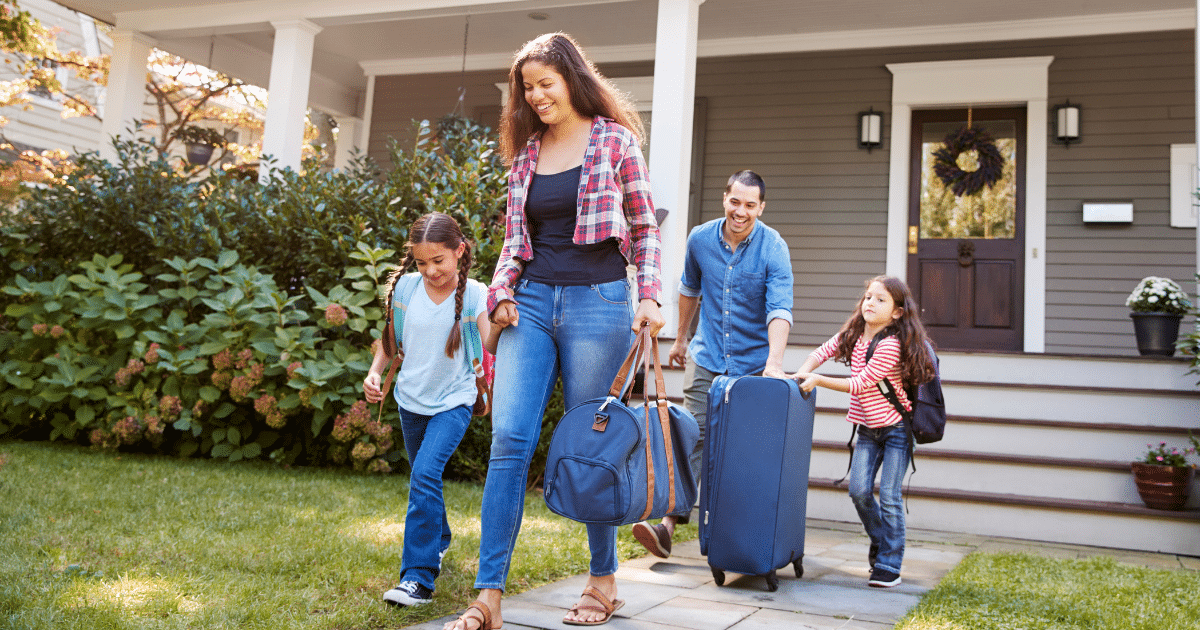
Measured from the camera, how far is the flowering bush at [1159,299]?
18.7 feet

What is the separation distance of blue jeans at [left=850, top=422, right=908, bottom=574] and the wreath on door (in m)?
4.97

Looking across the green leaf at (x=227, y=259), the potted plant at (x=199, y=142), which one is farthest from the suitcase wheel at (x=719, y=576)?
the potted plant at (x=199, y=142)

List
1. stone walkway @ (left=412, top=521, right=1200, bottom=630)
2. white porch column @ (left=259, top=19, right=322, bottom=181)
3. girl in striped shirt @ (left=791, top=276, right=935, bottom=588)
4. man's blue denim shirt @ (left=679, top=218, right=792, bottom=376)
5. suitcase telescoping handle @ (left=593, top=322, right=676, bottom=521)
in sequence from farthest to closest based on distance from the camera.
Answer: white porch column @ (left=259, top=19, right=322, bottom=181) → man's blue denim shirt @ (left=679, top=218, right=792, bottom=376) → girl in striped shirt @ (left=791, top=276, right=935, bottom=588) → stone walkway @ (left=412, top=521, right=1200, bottom=630) → suitcase telescoping handle @ (left=593, top=322, right=676, bottom=521)

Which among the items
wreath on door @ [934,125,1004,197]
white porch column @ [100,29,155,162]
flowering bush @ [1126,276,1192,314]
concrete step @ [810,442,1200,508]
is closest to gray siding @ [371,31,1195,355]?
wreath on door @ [934,125,1004,197]

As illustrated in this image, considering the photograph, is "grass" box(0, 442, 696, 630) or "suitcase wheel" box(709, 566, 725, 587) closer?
"grass" box(0, 442, 696, 630)

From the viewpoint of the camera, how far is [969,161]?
25.4 feet

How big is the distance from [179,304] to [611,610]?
4614mm

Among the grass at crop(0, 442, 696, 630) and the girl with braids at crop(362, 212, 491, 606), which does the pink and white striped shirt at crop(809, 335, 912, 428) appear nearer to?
the grass at crop(0, 442, 696, 630)

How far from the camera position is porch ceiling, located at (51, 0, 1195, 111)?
24.1ft

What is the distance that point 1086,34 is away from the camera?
7.38 meters

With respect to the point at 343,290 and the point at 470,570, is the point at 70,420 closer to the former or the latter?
the point at 343,290

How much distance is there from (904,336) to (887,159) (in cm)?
496

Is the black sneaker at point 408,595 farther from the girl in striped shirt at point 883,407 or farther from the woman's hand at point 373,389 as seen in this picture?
the girl in striped shirt at point 883,407

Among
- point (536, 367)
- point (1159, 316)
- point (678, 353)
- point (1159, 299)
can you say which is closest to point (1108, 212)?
point (1159, 299)
